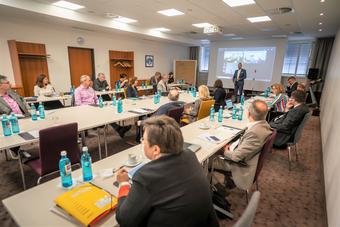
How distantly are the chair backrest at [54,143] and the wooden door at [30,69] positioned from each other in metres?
5.32

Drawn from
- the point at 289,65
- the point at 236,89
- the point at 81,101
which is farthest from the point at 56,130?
the point at 289,65

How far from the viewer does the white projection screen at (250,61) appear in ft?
31.9

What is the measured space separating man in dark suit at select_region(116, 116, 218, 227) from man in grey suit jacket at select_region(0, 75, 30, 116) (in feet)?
9.52

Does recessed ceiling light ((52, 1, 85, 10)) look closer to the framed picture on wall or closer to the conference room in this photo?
the conference room

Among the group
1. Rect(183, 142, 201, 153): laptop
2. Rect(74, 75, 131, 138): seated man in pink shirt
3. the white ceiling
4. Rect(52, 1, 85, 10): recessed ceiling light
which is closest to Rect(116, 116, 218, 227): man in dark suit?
Rect(183, 142, 201, 153): laptop

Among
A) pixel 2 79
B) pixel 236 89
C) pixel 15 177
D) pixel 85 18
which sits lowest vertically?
pixel 15 177

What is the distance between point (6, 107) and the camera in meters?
2.88

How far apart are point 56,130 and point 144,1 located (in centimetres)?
393

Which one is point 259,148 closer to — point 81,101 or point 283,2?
point 81,101

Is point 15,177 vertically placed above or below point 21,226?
below

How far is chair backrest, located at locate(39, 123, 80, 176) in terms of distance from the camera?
1.87m

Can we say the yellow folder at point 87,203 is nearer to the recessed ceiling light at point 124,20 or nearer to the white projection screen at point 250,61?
the recessed ceiling light at point 124,20

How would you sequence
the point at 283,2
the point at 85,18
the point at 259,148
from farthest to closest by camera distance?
the point at 85,18, the point at 283,2, the point at 259,148

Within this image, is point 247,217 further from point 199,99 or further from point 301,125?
point 199,99
